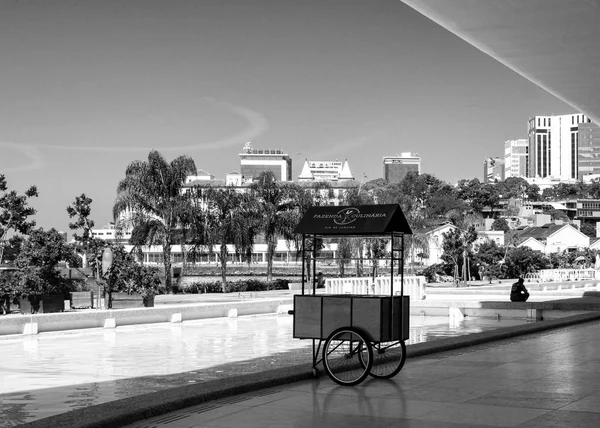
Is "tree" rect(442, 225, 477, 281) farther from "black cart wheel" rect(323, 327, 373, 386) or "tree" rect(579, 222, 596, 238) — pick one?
"tree" rect(579, 222, 596, 238)

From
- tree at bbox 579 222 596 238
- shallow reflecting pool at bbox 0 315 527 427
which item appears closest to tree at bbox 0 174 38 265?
shallow reflecting pool at bbox 0 315 527 427

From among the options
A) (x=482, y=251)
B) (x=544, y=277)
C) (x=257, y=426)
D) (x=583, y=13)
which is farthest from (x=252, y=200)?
(x=257, y=426)

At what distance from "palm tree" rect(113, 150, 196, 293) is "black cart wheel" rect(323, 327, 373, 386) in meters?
34.0

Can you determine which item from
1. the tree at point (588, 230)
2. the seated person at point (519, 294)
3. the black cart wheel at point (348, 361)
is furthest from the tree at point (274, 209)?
the tree at point (588, 230)

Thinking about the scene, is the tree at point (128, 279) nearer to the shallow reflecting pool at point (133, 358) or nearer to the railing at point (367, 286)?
the shallow reflecting pool at point (133, 358)

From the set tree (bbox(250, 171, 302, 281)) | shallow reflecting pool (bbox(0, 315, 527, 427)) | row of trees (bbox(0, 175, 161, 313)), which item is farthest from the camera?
tree (bbox(250, 171, 302, 281))

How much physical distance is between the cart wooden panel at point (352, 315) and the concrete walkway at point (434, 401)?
2.00ft

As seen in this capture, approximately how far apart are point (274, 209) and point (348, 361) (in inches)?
1526

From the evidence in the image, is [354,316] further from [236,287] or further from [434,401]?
[236,287]

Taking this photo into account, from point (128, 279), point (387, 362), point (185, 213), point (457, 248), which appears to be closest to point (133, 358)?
point (387, 362)

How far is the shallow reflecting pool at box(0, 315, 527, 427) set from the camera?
11.1 m

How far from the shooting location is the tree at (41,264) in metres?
25.3

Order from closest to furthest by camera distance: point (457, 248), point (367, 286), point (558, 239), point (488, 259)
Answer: point (367, 286), point (457, 248), point (488, 259), point (558, 239)

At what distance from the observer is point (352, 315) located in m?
10.6
